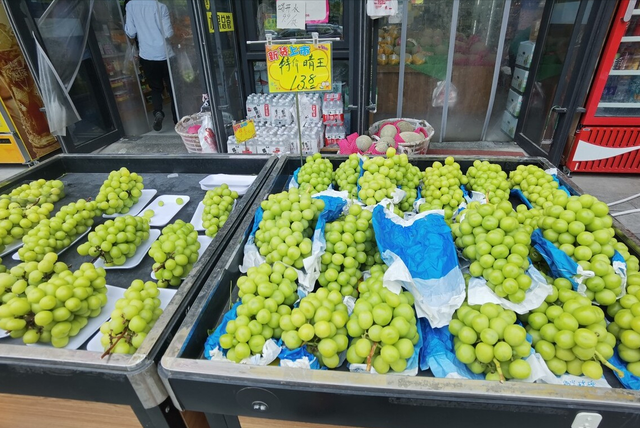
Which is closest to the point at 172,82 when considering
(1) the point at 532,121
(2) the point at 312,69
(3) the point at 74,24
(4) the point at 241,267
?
(3) the point at 74,24

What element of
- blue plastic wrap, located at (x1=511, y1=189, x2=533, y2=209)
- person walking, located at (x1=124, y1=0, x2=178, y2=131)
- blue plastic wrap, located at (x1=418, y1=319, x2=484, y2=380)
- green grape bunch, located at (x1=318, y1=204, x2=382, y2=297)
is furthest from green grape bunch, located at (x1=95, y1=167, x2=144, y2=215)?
person walking, located at (x1=124, y1=0, x2=178, y2=131)

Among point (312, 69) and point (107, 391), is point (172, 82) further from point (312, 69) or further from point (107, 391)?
point (107, 391)

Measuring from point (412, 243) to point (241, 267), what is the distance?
2.44 feet

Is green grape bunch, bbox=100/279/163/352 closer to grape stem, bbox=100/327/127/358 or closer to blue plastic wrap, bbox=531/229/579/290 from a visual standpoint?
grape stem, bbox=100/327/127/358

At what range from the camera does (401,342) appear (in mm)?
1072

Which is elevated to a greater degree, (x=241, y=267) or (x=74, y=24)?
(x=74, y=24)

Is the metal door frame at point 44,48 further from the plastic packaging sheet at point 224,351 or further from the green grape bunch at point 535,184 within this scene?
the green grape bunch at point 535,184

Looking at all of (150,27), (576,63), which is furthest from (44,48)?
(576,63)

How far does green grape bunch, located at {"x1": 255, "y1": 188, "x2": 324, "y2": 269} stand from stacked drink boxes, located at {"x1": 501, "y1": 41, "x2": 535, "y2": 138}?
15.0 ft

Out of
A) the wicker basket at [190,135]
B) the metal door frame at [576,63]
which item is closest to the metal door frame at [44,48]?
the wicker basket at [190,135]

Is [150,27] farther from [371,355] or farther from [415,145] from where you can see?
[371,355]

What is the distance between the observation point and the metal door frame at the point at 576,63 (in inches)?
135

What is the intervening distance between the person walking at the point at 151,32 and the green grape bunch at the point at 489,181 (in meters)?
5.19

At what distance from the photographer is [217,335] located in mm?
1199
